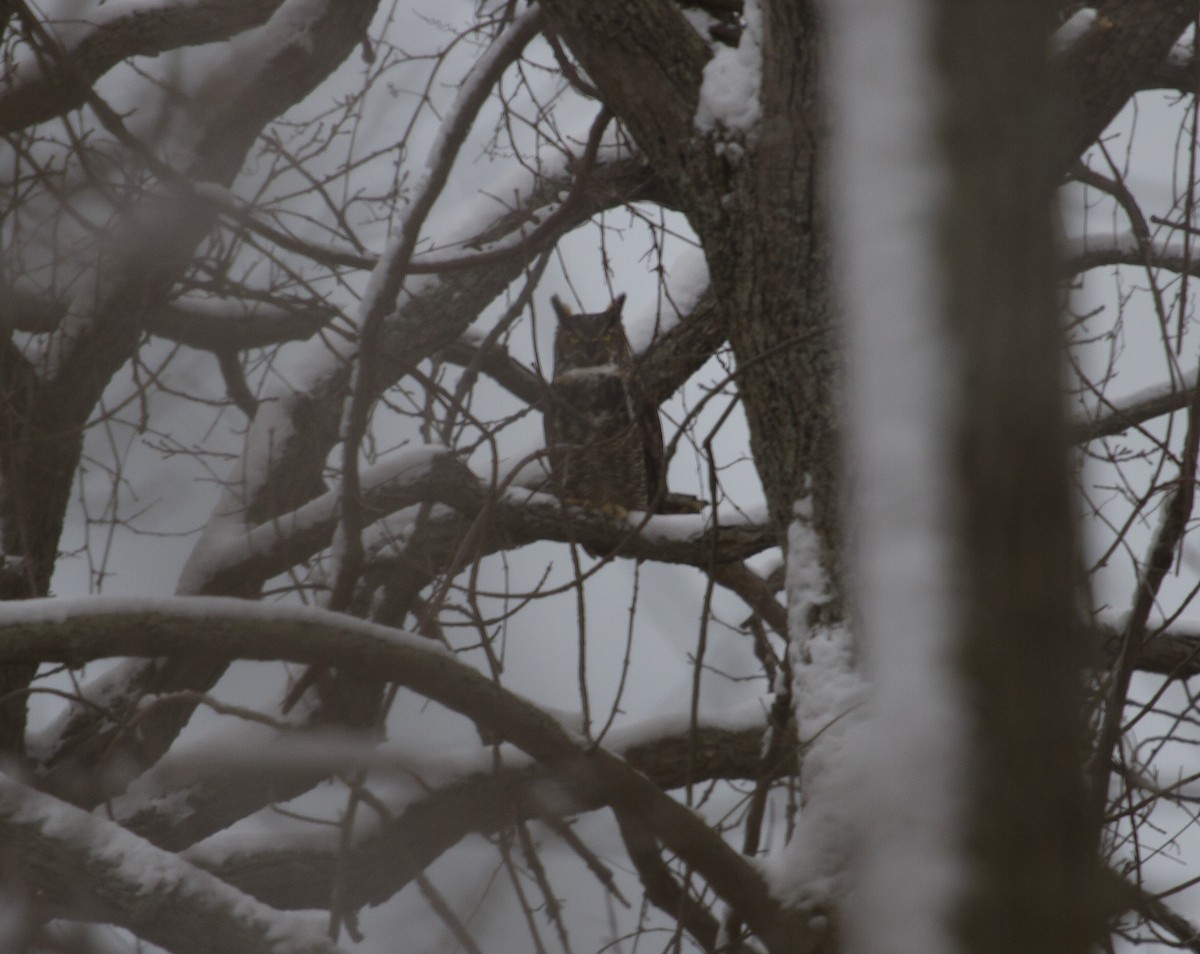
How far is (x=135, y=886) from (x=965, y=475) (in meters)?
1.53

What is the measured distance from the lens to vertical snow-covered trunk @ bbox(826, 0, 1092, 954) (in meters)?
0.30

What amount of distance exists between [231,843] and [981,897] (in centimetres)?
311

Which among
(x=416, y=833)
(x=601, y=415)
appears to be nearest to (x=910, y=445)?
(x=416, y=833)

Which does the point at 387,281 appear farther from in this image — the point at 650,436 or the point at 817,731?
the point at 650,436

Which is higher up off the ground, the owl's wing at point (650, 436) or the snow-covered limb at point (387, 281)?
the owl's wing at point (650, 436)

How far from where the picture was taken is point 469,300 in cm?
361

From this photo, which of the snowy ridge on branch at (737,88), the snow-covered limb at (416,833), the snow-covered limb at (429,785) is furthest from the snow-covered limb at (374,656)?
the snowy ridge on branch at (737,88)

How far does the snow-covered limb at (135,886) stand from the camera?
1.52 m

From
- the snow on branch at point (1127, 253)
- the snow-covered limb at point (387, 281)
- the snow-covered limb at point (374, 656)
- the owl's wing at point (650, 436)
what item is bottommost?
the snow-covered limb at point (374, 656)

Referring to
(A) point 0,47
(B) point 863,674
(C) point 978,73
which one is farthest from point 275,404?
(C) point 978,73

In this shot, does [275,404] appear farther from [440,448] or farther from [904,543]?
[904,543]

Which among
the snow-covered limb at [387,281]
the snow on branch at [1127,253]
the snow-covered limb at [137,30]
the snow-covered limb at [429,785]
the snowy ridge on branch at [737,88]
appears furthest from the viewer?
the snow-covered limb at [137,30]

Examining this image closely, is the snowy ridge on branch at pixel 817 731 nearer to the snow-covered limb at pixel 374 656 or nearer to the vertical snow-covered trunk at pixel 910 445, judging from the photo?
the snow-covered limb at pixel 374 656

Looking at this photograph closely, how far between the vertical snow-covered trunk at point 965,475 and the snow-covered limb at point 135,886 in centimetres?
141
